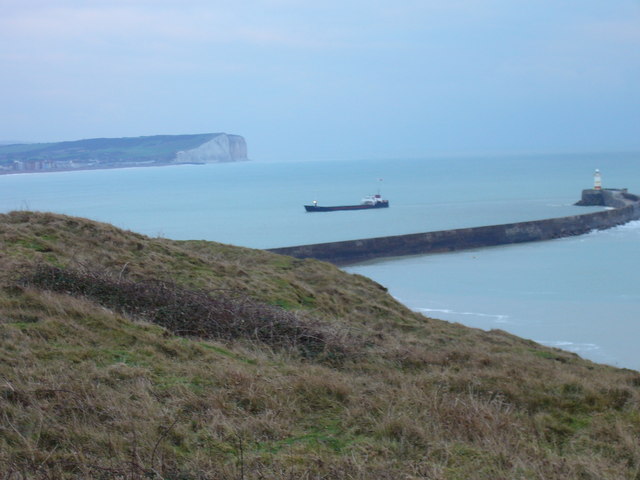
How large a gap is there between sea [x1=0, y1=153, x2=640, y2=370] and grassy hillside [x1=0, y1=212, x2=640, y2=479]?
7828 mm

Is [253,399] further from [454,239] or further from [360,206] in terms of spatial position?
[360,206]

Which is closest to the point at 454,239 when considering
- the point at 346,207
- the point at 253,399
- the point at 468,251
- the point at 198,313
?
the point at 468,251

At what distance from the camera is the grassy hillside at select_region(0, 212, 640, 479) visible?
13.5ft

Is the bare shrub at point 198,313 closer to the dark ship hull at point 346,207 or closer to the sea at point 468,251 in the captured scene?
the sea at point 468,251

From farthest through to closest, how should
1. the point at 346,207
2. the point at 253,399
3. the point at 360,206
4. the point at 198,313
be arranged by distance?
the point at 346,207, the point at 360,206, the point at 198,313, the point at 253,399

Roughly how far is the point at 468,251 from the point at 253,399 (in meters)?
33.5

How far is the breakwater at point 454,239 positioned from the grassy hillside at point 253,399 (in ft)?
78.4

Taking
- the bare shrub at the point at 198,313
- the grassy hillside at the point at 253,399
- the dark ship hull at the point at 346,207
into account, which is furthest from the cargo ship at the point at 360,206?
the bare shrub at the point at 198,313

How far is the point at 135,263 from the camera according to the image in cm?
1174

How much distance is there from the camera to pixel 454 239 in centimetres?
3834

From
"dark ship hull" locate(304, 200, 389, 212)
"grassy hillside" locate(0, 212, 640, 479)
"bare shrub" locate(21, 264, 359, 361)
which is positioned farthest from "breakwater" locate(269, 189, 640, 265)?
"dark ship hull" locate(304, 200, 389, 212)

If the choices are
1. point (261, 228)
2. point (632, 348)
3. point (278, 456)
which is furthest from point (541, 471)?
point (261, 228)

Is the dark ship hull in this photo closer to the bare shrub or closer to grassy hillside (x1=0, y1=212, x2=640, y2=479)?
grassy hillside (x1=0, y1=212, x2=640, y2=479)

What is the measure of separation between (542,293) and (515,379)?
18.6m
